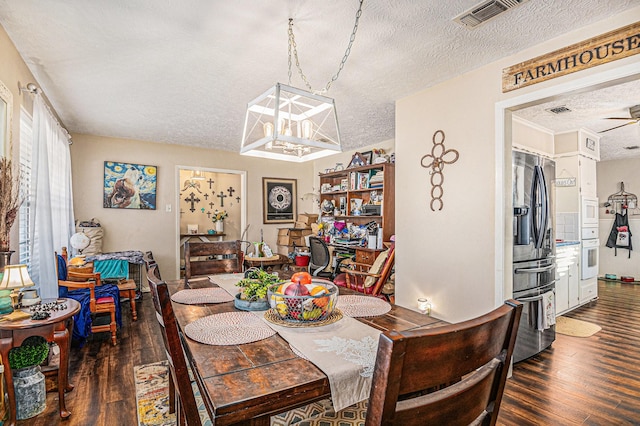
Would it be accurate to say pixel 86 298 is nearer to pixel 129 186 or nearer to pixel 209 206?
pixel 129 186

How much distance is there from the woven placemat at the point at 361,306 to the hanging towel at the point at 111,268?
3.60 m

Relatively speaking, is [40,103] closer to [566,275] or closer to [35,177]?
[35,177]

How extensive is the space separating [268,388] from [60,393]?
196cm

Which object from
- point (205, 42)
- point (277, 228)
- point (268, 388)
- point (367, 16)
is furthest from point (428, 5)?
point (277, 228)

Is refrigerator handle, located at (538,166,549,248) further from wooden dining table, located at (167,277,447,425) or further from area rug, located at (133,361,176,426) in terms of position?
area rug, located at (133,361,176,426)

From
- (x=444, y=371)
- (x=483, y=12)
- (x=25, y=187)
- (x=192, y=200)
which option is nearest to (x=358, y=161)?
(x=483, y=12)

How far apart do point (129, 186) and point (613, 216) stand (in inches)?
356

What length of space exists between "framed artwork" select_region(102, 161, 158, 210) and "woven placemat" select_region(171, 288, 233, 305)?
12.7ft

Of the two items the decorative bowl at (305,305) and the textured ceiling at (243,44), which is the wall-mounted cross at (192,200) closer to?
the textured ceiling at (243,44)

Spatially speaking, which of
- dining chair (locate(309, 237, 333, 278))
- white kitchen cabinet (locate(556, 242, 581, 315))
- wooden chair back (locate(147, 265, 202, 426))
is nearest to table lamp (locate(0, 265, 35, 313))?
wooden chair back (locate(147, 265, 202, 426))

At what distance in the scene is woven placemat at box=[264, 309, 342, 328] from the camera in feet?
4.41

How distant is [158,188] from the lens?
5.39m

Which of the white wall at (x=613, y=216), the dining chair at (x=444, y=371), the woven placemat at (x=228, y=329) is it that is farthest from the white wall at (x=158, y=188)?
the white wall at (x=613, y=216)

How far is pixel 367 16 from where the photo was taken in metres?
2.00
